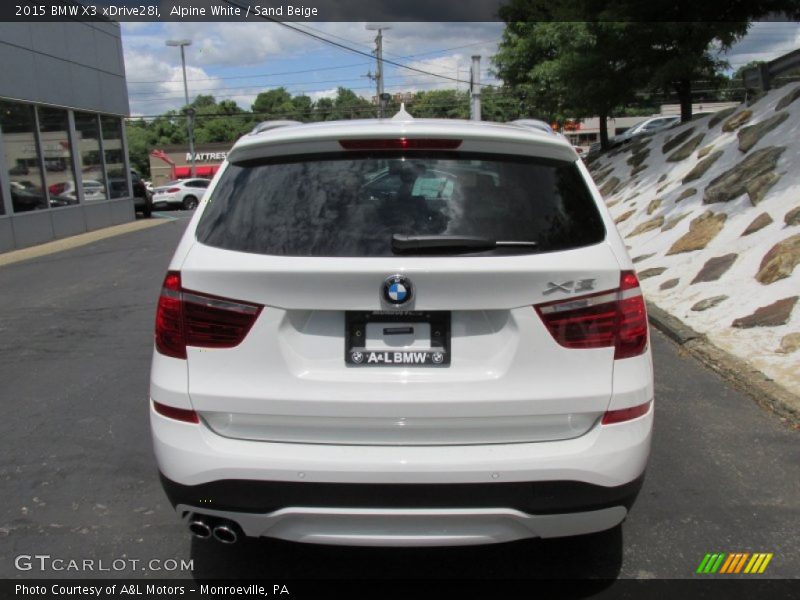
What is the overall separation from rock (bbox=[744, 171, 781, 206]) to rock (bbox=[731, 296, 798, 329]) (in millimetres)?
2534

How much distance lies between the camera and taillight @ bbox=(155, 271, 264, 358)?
247 centimetres

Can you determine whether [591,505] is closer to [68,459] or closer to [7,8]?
[68,459]

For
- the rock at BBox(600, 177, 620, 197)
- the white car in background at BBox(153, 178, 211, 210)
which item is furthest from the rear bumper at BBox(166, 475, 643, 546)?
the white car in background at BBox(153, 178, 211, 210)

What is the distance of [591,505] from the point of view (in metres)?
2.49

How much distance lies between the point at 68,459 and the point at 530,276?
3.14 meters

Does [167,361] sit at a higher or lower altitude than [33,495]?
higher

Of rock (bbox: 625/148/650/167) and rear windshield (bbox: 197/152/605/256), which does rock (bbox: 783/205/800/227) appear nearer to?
rear windshield (bbox: 197/152/605/256)

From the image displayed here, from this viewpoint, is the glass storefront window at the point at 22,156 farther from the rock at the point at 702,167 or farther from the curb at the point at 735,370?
the curb at the point at 735,370

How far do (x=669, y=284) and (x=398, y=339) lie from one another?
5812mm

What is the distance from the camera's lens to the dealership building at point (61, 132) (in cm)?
1623

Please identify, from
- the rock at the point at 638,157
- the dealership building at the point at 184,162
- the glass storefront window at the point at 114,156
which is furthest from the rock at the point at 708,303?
the dealership building at the point at 184,162

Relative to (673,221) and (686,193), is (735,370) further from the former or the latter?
(686,193)

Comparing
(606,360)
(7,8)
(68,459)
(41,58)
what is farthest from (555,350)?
(41,58)

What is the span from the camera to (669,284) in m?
7.49
